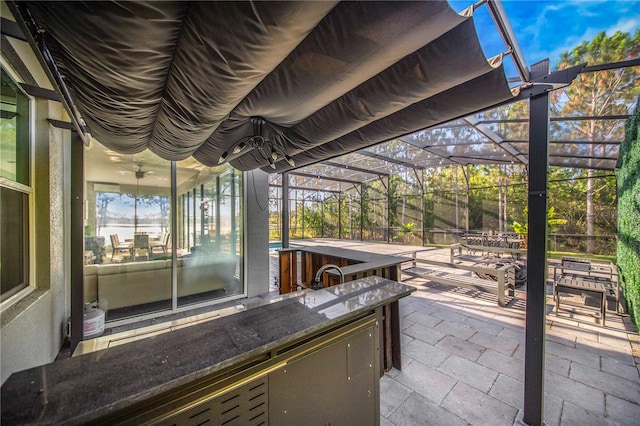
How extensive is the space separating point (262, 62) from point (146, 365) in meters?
1.13

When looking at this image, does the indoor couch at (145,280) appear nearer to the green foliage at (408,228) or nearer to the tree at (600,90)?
the tree at (600,90)

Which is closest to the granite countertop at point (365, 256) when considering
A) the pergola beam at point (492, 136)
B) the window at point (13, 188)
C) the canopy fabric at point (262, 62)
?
the canopy fabric at point (262, 62)

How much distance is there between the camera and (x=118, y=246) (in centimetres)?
345

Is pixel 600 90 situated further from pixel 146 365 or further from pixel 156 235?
pixel 156 235

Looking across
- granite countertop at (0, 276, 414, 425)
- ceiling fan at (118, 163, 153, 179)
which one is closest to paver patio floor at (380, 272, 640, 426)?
granite countertop at (0, 276, 414, 425)

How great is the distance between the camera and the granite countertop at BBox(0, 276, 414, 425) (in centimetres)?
60

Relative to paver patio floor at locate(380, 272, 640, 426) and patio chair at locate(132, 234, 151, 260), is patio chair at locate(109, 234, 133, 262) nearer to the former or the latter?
patio chair at locate(132, 234, 151, 260)

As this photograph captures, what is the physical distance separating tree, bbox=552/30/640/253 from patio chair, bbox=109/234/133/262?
19.2ft

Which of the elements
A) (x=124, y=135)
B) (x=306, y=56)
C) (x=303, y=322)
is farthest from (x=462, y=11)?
(x=124, y=135)

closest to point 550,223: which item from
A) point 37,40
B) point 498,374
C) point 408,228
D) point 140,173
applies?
point 408,228

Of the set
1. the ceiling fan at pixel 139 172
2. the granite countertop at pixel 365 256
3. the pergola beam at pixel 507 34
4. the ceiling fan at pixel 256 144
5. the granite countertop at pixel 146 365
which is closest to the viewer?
the granite countertop at pixel 146 365

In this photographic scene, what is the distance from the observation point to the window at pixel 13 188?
168 centimetres

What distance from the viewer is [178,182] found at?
379 centimetres

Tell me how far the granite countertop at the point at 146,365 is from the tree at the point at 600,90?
12.5ft
